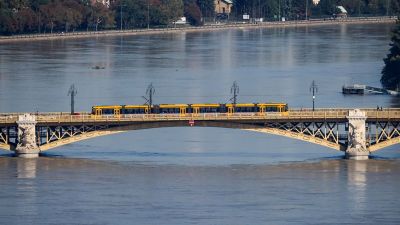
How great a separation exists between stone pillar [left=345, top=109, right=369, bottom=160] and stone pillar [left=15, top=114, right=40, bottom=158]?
18.3 m

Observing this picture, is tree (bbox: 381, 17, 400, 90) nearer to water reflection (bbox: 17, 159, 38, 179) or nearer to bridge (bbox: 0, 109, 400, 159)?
bridge (bbox: 0, 109, 400, 159)

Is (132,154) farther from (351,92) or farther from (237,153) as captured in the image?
(351,92)

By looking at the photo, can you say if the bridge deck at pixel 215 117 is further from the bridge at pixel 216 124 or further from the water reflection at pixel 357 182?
the water reflection at pixel 357 182

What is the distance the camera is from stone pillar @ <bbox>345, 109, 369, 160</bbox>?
354ft

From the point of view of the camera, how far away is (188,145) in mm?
115750

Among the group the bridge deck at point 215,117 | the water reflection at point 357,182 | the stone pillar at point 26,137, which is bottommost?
the water reflection at point 357,182

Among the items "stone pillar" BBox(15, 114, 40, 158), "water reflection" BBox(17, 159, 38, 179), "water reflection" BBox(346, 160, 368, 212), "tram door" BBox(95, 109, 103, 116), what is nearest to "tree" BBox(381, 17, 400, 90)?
"water reflection" BBox(346, 160, 368, 212)

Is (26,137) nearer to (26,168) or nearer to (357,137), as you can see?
(26,168)

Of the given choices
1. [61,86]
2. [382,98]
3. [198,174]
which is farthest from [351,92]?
[198,174]

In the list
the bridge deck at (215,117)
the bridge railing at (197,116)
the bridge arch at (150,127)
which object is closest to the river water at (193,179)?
the bridge arch at (150,127)

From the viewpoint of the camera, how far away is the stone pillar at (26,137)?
353 feet

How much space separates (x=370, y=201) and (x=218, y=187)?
28.6 ft

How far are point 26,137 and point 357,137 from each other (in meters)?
19.2

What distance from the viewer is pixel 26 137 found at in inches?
4240
